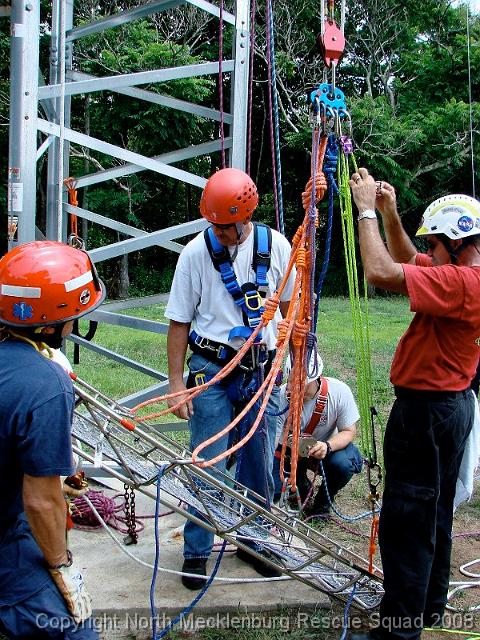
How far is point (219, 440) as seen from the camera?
11.8 ft

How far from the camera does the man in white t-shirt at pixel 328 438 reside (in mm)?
4559

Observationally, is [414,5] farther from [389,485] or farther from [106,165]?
[389,485]

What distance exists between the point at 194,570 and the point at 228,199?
6.35ft

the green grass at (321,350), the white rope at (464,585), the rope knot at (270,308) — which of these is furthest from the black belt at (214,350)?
the green grass at (321,350)

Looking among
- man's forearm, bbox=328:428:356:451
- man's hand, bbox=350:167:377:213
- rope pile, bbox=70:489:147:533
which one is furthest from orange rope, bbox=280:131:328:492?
rope pile, bbox=70:489:147:533

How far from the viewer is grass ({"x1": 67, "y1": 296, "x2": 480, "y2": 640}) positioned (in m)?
3.35

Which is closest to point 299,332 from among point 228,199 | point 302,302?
point 302,302

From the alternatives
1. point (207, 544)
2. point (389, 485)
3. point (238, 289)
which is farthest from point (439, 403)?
point (207, 544)

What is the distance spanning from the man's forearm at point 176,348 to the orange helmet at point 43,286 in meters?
1.31

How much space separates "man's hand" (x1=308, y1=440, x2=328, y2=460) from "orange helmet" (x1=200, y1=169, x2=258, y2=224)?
1762 millimetres

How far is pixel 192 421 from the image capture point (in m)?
3.62

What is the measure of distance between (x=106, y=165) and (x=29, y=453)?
54.1ft

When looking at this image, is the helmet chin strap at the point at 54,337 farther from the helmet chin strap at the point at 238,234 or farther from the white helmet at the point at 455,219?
the white helmet at the point at 455,219

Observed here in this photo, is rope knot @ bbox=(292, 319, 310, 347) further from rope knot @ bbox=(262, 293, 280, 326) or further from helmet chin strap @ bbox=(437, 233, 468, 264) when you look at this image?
helmet chin strap @ bbox=(437, 233, 468, 264)
